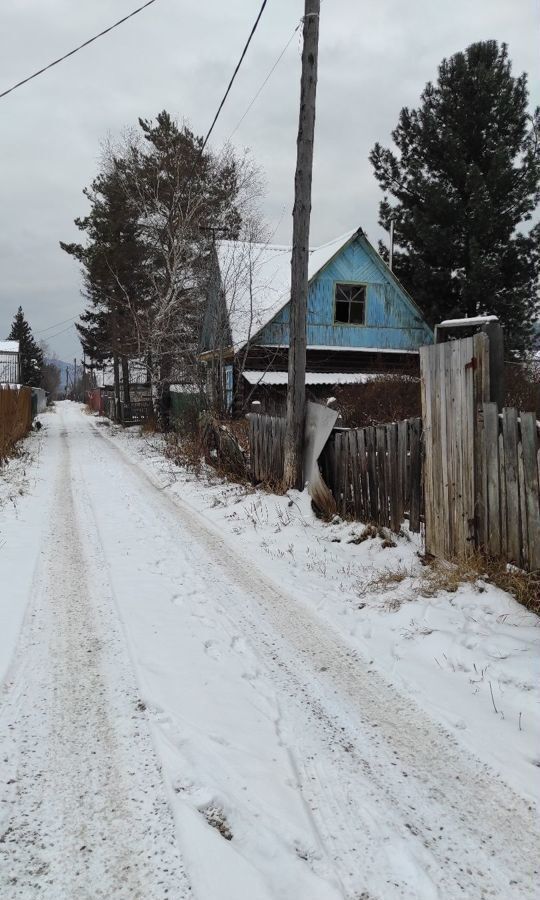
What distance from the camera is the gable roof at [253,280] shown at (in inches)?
651

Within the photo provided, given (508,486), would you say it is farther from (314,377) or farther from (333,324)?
(333,324)

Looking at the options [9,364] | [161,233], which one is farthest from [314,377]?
[9,364]

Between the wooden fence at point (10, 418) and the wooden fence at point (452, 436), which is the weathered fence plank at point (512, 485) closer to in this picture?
the wooden fence at point (452, 436)

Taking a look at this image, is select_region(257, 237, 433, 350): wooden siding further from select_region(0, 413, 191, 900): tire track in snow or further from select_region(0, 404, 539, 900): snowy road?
select_region(0, 413, 191, 900): tire track in snow

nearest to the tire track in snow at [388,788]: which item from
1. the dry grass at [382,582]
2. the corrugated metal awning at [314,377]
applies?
the dry grass at [382,582]

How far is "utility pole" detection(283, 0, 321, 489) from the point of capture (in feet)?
25.8

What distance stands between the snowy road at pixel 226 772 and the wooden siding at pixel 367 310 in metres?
17.8

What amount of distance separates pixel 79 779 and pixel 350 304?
21086 mm

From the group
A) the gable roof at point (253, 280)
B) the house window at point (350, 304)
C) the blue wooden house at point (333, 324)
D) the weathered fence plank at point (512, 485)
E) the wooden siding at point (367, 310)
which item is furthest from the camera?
the house window at point (350, 304)

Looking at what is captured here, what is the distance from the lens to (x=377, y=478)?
21.3ft

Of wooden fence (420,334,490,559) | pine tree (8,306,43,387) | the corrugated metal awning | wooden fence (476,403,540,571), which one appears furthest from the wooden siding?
pine tree (8,306,43,387)

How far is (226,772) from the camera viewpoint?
2.51m

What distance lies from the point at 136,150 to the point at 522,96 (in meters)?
15.3

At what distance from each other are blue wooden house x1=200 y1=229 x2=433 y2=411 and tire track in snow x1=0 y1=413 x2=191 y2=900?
15.2 m
